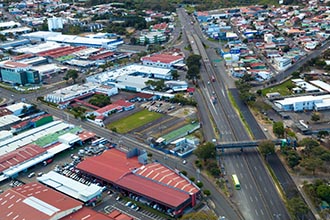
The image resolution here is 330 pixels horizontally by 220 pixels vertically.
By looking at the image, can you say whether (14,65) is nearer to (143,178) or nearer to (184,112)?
(184,112)

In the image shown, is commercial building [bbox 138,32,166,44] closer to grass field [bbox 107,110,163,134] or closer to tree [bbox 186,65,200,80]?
tree [bbox 186,65,200,80]

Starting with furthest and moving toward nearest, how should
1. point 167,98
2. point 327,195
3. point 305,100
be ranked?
point 167,98, point 305,100, point 327,195

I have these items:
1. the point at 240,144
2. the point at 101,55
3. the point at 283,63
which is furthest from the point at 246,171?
the point at 101,55

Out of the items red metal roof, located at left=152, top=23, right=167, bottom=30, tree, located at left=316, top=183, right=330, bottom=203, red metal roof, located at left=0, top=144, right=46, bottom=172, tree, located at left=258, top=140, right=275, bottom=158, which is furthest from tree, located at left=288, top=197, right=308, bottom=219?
red metal roof, located at left=152, top=23, right=167, bottom=30

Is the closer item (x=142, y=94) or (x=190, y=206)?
(x=190, y=206)

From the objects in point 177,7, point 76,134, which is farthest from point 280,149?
point 177,7

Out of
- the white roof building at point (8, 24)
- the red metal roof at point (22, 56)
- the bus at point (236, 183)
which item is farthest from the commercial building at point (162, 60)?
the white roof building at point (8, 24)

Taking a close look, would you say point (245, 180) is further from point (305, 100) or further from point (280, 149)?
point (305, 100)
